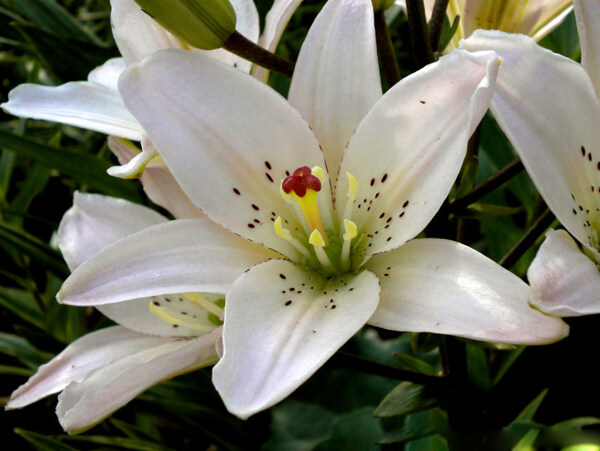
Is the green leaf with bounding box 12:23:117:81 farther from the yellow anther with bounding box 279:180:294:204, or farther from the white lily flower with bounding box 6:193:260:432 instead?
the yellow anther with bounding box 279:180:294:204

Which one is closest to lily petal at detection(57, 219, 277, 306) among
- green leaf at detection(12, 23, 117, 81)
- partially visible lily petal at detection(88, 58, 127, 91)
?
partially visible lily petal at detection(88, 58, 127, 91)

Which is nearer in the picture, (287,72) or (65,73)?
(287,72)

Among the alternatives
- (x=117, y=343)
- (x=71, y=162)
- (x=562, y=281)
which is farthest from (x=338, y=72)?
(x=71, y=162)

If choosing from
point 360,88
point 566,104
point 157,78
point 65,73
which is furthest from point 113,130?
point 65,73

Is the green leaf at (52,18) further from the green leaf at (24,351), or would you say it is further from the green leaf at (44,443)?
the green leaf at (44,443)

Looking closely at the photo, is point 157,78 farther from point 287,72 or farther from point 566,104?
point 566,104

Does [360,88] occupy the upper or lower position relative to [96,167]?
upper

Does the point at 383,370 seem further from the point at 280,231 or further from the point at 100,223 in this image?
the point at 100,223
